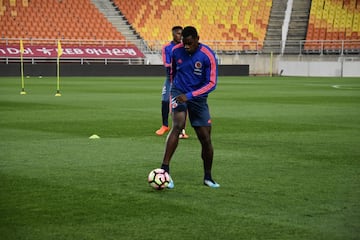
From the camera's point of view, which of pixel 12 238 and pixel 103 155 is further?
pixel 103 155

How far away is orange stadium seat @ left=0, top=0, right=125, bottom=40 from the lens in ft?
159

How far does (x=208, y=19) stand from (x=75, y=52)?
34.8 feet

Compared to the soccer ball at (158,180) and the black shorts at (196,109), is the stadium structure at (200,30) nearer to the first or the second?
the black shorts at (196,109)

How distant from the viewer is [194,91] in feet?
28.4

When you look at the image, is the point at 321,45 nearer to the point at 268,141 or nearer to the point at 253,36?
the point at 253,36

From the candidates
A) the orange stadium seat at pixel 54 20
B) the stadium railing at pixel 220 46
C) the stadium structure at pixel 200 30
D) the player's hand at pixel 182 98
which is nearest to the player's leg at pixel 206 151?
the player's hand at pixel 182 98

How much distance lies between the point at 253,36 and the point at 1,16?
1733 cm

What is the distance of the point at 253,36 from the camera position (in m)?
51.3

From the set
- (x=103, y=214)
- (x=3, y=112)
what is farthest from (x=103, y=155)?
(x=3, y=112)

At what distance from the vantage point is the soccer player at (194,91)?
28.3 ft

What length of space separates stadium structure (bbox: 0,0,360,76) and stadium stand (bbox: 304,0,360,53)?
7 centimetres

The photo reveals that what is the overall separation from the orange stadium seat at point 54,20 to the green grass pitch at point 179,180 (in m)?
31.3

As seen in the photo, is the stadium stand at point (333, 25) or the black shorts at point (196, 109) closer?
the black shorts at point (196, 109)

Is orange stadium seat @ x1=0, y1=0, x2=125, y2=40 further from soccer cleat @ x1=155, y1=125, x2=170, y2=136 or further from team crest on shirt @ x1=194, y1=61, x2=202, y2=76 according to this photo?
team crest on shirt @ x1=194, y1=61, x2=202, y2=76
